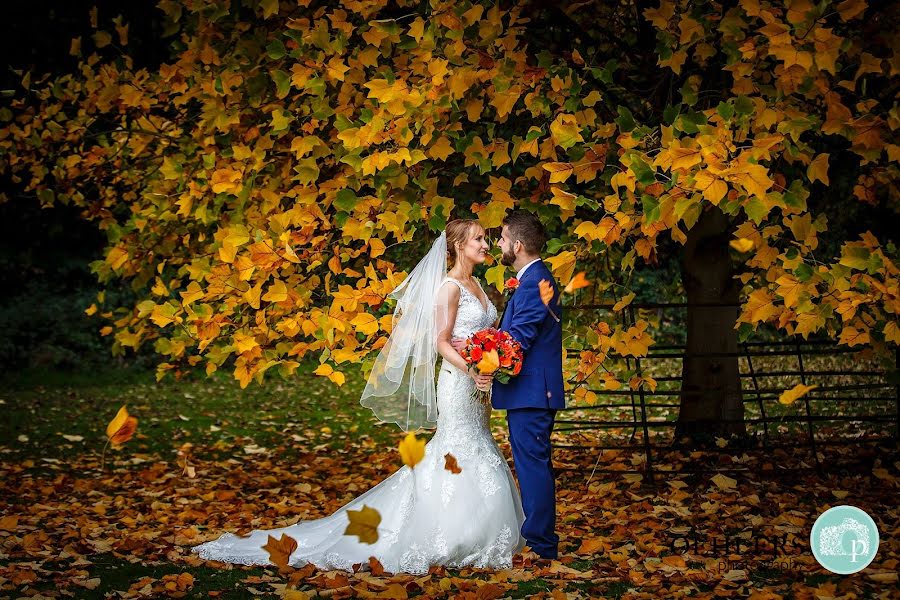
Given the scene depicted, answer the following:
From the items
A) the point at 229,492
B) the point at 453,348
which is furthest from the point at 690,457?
the point at 229,492

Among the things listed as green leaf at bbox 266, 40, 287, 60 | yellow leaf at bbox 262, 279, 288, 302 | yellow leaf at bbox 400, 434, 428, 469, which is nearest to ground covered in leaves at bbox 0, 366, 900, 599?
yellow leaf at bbox 400, 434, 428, 469

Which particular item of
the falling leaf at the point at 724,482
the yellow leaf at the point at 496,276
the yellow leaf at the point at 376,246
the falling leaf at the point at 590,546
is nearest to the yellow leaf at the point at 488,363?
the yellow leaf at the point at 496,276

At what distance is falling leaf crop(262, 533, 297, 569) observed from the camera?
14.9 ft

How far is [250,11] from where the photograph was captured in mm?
6145

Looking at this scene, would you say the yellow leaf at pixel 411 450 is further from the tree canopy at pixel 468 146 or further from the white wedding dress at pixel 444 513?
the tree canopy at pixel 468 146

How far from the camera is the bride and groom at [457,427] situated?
15.4 ft

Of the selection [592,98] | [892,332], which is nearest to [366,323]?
[592,98]

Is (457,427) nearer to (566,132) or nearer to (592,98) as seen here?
(566,132)

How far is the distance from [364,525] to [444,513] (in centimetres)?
42

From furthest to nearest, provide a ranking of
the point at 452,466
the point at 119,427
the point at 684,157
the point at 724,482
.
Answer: the point at 724,482 → the point at 452,466 → the point at 119,427 → the point at 684,157

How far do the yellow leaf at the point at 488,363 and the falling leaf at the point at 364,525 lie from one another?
36.6 inches

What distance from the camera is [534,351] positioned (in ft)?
15.6

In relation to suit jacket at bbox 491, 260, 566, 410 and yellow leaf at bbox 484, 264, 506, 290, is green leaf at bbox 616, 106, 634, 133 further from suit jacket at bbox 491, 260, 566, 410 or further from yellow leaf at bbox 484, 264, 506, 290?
yellow leaf at bbox 484, 264, 506, 290

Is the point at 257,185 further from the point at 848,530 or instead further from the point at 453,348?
the point at 848,530
